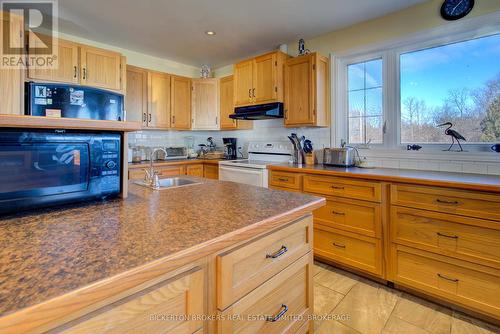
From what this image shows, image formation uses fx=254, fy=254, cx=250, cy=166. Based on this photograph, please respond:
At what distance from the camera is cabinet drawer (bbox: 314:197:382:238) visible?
2090mm

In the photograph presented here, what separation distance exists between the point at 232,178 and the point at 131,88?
70.8 inches

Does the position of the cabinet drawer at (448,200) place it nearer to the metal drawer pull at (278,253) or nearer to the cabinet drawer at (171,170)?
the metal drawer pull at (278,253)

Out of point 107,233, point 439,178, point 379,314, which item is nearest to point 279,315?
point 107,233

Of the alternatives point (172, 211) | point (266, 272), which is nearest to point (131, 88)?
point (172, 211)

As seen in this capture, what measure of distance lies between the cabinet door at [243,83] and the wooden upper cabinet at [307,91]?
53 cm

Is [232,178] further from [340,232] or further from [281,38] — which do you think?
[281,38]

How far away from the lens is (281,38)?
3.13 m

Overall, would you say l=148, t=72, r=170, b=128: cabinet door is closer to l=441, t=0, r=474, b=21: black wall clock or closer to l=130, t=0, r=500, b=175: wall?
l=130, t=0, r=500, b=175: wall

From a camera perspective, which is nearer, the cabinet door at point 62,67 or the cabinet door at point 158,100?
the cabinet door at point 62,67

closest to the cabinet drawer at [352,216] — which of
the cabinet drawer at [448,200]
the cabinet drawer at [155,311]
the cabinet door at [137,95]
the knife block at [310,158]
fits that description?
the cabinet drawer at [448,200]

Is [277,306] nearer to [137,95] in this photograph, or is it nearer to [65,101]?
[65,101]

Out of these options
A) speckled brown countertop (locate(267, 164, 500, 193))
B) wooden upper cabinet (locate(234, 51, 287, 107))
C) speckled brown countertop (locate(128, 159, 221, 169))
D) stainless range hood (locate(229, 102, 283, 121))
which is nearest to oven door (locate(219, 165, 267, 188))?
speckled brown countertop (locate(128, 159, 221, 169))

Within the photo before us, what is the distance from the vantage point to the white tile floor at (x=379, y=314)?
5.32 feet

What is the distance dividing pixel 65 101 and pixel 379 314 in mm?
3155
